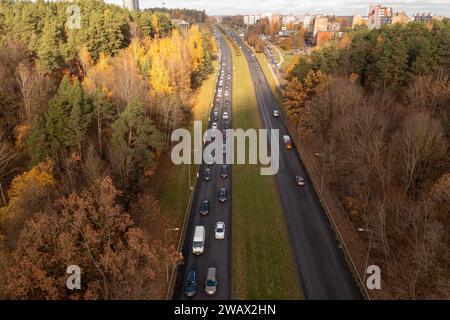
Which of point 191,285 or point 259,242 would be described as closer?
point 191,285

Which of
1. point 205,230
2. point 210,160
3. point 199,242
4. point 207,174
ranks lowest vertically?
point 205,230

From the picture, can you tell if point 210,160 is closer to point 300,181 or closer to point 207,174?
point 207,174

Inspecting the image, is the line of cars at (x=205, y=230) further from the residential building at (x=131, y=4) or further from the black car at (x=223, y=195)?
the residential building at (x=131, y=4)

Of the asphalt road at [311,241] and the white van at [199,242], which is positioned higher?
the white van at [199,242]

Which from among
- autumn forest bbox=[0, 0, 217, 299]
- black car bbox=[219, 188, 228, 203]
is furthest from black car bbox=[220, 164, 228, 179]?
autumn forest bbox=[0, 0, 217, 299]

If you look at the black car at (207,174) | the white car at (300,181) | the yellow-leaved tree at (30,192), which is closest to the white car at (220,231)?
the black car at (207,174)

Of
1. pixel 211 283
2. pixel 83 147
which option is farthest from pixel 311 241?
pixel 83 147

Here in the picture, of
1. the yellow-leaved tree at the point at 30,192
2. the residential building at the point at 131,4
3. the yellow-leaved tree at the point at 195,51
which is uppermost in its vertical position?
the residential building at the point at 131,4

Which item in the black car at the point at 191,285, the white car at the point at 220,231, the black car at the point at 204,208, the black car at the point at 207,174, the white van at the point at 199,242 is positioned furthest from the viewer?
the black car at the point at 207,174
